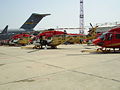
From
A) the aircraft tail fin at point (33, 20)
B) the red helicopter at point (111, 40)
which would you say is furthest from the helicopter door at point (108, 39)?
the aircraft tail fin at point (33, 20)

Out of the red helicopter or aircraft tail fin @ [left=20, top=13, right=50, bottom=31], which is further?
aircraft tail fin @ [left=20, top=13, right=50, bottom=31]

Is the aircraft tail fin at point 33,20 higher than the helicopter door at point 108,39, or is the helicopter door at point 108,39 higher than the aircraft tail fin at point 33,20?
the aircraft tail fin at point 33,20

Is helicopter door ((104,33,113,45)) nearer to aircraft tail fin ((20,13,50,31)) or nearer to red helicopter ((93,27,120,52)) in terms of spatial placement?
red helicopter ((93,27,120,52))

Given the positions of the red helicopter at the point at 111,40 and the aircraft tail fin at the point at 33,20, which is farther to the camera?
the aircraft tail fin at the point at 33,20

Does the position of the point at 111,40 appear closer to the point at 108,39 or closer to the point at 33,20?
the point at 108,39

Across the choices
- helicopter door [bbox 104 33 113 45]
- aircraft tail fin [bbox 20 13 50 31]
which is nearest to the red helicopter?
helicopter door [bbox 104 33 113 45]

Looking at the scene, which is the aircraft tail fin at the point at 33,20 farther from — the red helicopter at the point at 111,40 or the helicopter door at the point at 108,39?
the helicopter door at the point at 108,39

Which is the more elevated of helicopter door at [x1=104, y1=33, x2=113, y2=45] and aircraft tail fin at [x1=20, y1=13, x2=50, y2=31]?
aircraft tail fin at [x1=20, y1=13, x2=50, y2=31]

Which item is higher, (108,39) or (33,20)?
(33,20)

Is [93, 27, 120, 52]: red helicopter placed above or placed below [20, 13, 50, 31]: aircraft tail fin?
below

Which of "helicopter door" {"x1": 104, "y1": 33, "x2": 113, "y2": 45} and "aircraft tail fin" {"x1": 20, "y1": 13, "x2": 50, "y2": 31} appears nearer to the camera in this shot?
"helicopter door" {"x1": 104, "y1": 33, "x2": 113, "y2": 45}

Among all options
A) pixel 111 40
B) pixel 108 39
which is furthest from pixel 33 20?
pixel 111 40

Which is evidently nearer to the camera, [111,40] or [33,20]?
[111,40]

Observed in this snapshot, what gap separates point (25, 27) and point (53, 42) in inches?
624
